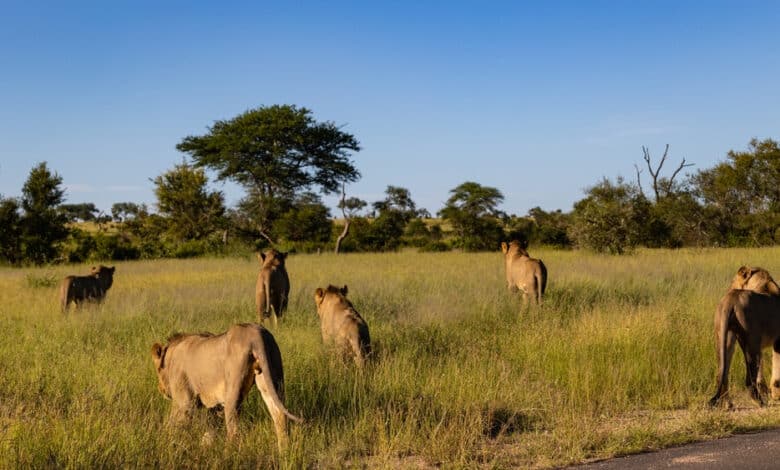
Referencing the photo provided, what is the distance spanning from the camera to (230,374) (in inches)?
194

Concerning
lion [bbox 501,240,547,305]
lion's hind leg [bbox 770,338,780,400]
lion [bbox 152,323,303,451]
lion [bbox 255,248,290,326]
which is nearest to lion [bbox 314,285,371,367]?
lion [bbox 152,323,303,451]

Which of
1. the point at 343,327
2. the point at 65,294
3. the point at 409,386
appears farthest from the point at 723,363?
the point at 65,294

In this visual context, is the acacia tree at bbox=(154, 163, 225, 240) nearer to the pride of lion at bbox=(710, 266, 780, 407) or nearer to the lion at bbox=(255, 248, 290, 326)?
the lion at bbox=(255, 248, 290, 326)

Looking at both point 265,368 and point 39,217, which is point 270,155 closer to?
point 39,217

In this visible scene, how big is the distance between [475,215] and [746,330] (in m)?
38.9

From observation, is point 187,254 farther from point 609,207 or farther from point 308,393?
point 308,393

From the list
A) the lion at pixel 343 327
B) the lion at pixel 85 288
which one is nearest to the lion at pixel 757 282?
the lion at pixel 343 327

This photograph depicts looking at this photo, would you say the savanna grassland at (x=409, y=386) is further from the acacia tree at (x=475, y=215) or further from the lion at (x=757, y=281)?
the acacia tree at (x=475, y=215)

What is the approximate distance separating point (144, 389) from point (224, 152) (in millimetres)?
32679

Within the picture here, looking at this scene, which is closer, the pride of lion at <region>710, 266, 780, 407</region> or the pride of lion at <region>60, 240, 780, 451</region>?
the pride of lion at <region>60, 240, 780, 451</region>

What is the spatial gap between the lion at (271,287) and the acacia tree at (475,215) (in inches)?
1259

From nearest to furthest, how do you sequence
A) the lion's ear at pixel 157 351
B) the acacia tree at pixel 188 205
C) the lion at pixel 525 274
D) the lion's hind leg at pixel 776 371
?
the lion's ear at pixel 157 351, the lion's hind leg at pixel 776 371, the lion at pixel 525 274, the acacia tree at pixel 188 205

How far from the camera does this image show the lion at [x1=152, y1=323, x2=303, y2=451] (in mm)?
4844

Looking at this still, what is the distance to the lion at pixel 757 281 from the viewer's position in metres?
7.25
